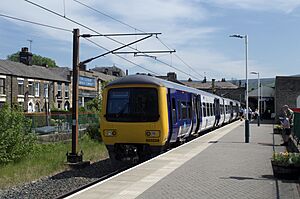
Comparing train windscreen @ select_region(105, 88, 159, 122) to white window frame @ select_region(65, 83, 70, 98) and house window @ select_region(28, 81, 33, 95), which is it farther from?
white window frame @ select_region(65, 83, 70, 98)

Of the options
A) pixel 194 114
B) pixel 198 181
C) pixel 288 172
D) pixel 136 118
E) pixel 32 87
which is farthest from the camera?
pixel 32 87

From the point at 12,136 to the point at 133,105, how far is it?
6.44 m

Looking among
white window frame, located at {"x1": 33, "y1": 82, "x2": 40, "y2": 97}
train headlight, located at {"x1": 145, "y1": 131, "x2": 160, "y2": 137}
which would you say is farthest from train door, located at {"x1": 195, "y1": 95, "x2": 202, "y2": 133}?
white window frame, located at {"x1": 33, "y1": 82, "x2": 40, "y2": 97}

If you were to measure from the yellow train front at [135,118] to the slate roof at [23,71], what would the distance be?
35393mm

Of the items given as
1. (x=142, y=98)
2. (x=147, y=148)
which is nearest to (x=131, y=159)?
(x=147, y=148)

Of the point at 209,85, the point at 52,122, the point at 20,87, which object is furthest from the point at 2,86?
the point at 209,85

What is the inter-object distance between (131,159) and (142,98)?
2112mm

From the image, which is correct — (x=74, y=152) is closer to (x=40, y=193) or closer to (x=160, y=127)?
(x=160, y=127)

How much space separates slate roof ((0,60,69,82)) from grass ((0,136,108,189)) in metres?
28.4

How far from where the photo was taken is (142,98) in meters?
15.5

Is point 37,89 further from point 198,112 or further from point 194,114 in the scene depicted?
point 194,114

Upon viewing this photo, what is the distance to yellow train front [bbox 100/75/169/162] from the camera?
1523 centimetres

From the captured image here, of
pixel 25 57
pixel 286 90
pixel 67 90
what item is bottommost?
pixel 286 90

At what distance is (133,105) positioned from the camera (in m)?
15.5
